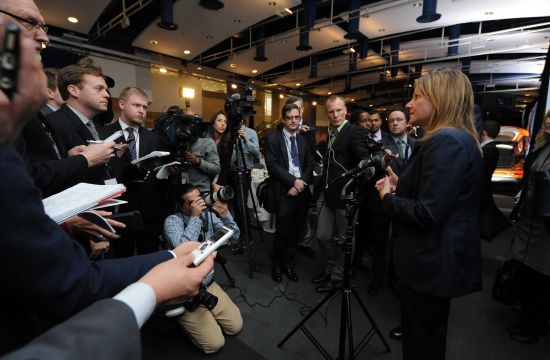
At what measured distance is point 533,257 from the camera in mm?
1737

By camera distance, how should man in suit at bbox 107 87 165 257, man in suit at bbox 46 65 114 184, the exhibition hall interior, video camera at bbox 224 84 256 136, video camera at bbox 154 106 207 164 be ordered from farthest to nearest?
video camera at bbox 224 84 256 136 → video camera at bbox 154 106 207 164 → man in suit at bbox 107 87 165 257 → man in suit at bbox 46 65 114 184 → the exhibition hall interior

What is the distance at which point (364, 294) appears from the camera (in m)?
2.37

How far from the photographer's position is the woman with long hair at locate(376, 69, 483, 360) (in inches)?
43.2

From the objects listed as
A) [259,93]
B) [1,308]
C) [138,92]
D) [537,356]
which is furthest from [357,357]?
[259,93]

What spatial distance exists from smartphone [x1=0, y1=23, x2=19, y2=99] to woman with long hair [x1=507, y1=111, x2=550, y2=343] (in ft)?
7.58

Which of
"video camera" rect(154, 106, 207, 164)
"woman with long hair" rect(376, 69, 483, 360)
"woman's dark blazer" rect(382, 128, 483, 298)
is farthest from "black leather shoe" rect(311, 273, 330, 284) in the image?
"video camera" rect(154, 106, 207, 164)

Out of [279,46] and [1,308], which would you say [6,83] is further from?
[279,46]

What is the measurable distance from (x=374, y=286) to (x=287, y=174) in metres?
1.24

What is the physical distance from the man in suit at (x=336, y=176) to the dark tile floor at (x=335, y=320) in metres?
0.29

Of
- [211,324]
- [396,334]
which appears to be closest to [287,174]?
[211,324]

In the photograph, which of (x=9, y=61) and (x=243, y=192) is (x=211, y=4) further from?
(x=9, y=61)

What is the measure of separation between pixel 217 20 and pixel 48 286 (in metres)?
6.70

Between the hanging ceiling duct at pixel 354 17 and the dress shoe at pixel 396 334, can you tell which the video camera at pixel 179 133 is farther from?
the hanging ceiling duct at pixel 354 17

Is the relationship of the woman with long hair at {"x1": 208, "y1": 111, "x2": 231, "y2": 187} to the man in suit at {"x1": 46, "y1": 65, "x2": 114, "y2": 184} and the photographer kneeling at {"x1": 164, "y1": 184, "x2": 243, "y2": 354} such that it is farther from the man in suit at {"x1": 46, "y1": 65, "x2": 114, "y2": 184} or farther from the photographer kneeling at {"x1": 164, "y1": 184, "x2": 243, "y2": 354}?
the man in suit at {"x1": 46, "y1": 65, "x2": 114, "y2": 184}
